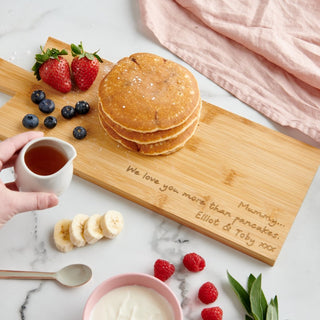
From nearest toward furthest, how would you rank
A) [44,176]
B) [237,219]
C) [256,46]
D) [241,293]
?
[44,176]
[241,293]
[237,219]
[256,46]

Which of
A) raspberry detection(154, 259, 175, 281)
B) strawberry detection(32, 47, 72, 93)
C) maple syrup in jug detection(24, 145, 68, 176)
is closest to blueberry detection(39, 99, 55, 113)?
strawberry detection(32, 47, 72, 93)

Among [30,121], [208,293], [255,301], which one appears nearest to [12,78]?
[30,121]

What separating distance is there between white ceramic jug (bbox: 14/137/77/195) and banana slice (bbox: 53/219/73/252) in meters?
0.25

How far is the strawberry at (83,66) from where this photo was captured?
2311 mm

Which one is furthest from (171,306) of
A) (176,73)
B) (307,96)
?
(307,96)

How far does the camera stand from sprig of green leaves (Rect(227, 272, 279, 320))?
1.80m

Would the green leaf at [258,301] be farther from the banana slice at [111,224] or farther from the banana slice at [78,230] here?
the banana slice at [78,230]

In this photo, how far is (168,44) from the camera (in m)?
2.64

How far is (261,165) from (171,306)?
0.83 m

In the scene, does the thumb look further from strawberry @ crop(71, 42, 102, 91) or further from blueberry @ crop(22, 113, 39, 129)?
strawberry @ crop(71, 42, 102, 91)

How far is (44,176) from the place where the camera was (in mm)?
1644

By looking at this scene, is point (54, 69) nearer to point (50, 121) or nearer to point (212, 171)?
point (50, 121)

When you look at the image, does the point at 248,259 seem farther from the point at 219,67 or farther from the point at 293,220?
the point at 219,67

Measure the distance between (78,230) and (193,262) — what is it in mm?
460
